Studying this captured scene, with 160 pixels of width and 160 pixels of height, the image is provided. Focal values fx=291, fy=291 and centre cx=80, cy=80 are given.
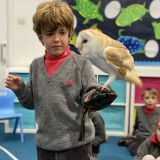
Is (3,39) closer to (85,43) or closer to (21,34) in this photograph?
(21,34)

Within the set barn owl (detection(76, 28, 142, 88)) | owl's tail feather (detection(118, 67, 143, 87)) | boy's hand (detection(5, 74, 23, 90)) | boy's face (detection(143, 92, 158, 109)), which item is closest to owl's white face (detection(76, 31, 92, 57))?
barn owl (detection(76, 28, 142, 88))

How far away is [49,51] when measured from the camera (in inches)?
35.8

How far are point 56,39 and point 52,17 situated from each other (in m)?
0.06

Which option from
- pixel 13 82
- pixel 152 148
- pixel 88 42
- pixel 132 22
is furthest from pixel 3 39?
pixel 88 42

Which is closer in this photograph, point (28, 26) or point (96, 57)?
point (96, 57)

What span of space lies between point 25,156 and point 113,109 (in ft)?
3.35

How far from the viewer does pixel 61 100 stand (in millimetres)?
937

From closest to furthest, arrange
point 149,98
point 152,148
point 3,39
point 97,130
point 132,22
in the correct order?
point 152,148
point 97,130
point 149,98
point 132,22
point 3,39

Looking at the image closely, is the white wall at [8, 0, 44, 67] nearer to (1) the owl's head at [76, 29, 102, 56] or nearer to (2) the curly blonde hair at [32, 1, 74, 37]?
(2) the curly blonde hair at [32, 1, 74, 37]

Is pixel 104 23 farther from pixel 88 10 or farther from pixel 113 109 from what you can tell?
pixel 113 109

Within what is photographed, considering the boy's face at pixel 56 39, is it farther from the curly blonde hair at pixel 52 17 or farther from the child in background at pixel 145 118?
the child in background at pixel 145 118

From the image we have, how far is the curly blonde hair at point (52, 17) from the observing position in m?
0.84

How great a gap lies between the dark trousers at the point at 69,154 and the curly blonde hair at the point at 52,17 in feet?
1.32

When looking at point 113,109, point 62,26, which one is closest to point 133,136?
point 113,109
